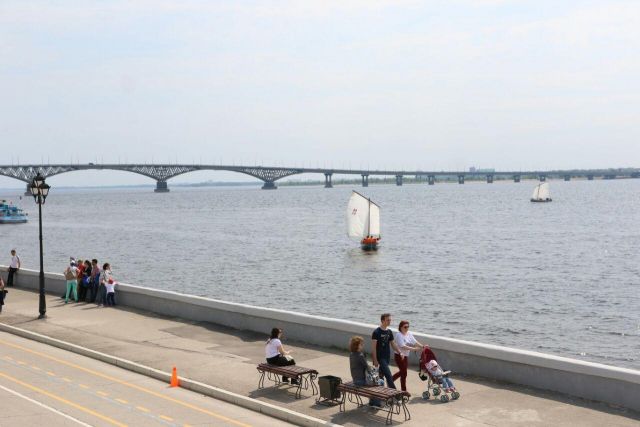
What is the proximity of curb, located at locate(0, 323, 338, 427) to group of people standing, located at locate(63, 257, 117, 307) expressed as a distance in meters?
4.53

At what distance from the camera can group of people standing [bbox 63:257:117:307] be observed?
2852 cm

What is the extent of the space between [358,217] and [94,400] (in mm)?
79156

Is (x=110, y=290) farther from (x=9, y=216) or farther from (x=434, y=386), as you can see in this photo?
(x=9, y=216)

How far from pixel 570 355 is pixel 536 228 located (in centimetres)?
7770

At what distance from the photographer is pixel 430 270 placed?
6366 centimetres

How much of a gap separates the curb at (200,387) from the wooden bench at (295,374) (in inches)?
31.3

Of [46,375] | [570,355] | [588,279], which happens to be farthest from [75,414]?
[588,279]

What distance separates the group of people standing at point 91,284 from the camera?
93.6 ft

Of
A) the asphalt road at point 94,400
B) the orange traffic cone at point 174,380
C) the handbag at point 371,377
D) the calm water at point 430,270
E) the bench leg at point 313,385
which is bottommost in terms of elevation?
the calm water at point 430,270

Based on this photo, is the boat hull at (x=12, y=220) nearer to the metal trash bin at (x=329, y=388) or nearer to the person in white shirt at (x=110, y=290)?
the person in white shirt at (x=110, y=290)

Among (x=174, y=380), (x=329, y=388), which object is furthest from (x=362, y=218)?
(x=329, y=388)

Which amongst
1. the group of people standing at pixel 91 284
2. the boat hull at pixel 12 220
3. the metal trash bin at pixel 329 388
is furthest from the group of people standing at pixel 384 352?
the boat hull at pixel 12 220

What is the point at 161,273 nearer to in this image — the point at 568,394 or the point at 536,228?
the point at 568,394

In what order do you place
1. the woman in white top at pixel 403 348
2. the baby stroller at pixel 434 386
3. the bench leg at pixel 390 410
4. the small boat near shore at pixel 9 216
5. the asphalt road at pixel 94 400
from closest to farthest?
the bench leg at pixel 390 410 → the asphalt road at pixel 94 400 → the baby stroller at pixel 434 386 → the woman in white top at pixel 403 348 → the small boat near shore at pixel 9 216
